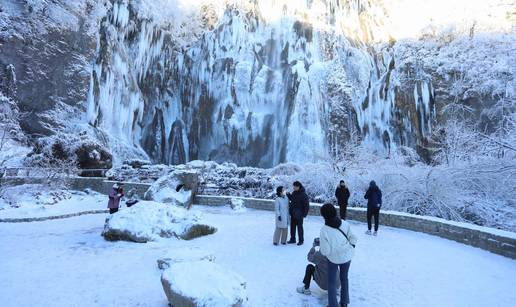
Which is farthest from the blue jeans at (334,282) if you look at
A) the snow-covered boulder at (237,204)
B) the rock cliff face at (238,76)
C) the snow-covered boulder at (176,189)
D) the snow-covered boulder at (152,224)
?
the rock cliff face at (238,76)

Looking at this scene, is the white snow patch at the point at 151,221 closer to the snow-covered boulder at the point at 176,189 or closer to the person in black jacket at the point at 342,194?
the person in black jacket at the point at 342,194

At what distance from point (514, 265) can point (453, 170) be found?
5.77 m

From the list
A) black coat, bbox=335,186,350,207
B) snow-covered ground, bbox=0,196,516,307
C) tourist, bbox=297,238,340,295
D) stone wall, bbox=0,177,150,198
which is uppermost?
black coat, bbox=335,186,350,207

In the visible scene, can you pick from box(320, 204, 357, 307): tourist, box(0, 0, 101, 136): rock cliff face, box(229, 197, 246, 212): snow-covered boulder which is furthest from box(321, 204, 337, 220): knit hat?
box(0, 0, 101, 136): rock cliff face

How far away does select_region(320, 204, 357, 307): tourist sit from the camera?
439 cm

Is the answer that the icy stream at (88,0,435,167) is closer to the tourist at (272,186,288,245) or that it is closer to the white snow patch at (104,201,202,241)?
the white snow patch at (104,201,202,241)

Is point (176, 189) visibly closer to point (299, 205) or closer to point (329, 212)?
point (299, 205)

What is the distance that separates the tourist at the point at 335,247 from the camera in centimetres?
439

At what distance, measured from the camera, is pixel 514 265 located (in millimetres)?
6621

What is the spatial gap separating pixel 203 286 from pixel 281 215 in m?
3.86

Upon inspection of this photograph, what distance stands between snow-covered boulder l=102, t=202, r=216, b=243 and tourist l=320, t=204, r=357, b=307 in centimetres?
522

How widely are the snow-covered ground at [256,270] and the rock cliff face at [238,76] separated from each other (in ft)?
57.2

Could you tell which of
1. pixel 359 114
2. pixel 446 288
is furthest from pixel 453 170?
pixel 359 114

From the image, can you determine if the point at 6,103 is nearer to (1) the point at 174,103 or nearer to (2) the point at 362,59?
(1) the point at 174,103
